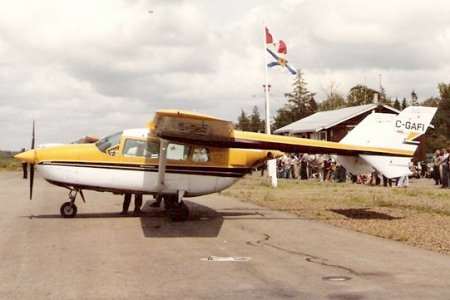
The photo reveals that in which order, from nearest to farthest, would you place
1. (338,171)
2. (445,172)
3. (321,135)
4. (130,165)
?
(130,165) → (445,172) → (338,171) → (321,135)

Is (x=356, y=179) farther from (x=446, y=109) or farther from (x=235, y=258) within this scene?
(x=446, y=109)

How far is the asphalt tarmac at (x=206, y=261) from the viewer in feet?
24.1

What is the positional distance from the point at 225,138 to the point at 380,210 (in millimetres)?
6007

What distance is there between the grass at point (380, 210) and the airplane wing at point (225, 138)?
6.35ft

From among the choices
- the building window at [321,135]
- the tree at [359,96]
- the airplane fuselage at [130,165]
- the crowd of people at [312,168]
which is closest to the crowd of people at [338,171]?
the crowd of people at [312,168]

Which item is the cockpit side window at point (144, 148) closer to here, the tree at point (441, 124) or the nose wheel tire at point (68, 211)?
the nose wheel tire at point (68, 211)

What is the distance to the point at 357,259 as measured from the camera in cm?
969

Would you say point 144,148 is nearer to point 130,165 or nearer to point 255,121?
point 130,165

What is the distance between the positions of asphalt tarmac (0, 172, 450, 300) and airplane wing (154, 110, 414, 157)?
2190mm

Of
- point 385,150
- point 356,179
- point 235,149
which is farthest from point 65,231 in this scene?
point 356,179

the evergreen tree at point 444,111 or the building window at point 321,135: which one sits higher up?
the evergreen tree at point 444,111

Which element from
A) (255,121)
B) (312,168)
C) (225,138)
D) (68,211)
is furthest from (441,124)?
(68,211)

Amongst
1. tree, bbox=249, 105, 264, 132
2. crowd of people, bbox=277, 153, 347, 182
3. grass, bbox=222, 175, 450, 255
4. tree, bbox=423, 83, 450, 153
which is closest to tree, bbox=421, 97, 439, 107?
tree, bbox=423, 83, 450, 153

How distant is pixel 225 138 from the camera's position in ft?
49.7
